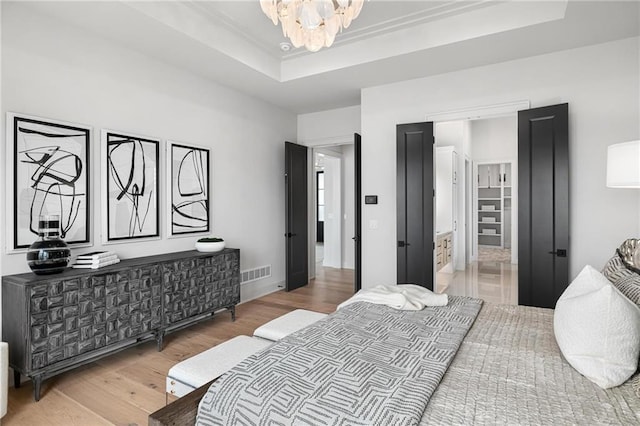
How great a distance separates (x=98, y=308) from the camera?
265 centimetres

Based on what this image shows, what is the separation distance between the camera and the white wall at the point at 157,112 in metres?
2.62

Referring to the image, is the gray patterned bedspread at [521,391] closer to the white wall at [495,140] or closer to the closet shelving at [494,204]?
the white wall at [495,140]

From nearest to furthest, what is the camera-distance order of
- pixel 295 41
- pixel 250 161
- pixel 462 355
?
pixel 462 355 → pixel 295 41 → pixel 250 161

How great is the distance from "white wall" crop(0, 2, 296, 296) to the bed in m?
2.26

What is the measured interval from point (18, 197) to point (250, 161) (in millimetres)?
2617

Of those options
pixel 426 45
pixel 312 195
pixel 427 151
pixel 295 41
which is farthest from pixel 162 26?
pixel 312 195

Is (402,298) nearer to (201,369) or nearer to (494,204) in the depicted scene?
(201,369)

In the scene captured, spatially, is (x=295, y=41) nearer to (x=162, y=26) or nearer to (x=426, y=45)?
(x=162, y=26)

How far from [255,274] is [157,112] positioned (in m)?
2.42

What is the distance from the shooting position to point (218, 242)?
3809 millimetres

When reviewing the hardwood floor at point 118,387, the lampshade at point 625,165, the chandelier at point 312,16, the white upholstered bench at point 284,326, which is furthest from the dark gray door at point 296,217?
the lampshade at point 625,165

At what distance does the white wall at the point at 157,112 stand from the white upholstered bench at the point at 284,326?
1718mm

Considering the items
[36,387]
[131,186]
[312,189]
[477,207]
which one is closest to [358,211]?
[312,189]

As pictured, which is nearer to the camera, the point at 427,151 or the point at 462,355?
the point at 462,355
